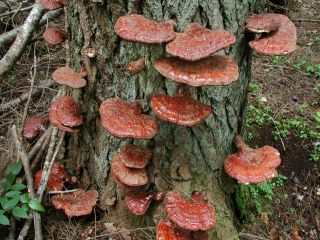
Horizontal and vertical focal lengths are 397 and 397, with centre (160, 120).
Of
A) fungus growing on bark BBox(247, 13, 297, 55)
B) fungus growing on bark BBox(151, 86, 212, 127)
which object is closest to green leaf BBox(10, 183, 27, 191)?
fungus growing on bark BBox(151, 86, 212, 127)

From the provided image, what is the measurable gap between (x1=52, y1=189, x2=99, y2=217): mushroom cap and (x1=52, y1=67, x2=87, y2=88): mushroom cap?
1.27 metres

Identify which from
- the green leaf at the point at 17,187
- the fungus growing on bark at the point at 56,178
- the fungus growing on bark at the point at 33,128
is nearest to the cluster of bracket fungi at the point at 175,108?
the fungus growing on bark at the point at 56,178

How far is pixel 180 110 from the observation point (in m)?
3.02

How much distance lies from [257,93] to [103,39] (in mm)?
4320

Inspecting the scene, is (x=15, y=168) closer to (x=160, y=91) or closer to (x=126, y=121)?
(x=126, y=121)

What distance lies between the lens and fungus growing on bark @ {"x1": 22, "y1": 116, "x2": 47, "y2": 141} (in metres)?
4.79

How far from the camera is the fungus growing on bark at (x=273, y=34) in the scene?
308cm

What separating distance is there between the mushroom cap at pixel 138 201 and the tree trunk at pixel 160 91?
13 cm

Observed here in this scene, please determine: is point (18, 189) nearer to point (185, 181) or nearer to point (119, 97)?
point (119, 97)

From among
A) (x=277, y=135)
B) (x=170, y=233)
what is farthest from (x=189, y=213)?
(x=277, y=135)

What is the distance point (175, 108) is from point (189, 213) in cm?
93

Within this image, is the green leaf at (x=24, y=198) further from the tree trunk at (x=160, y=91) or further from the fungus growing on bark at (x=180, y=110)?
the fungus growing on bark at (x=180, y=110)

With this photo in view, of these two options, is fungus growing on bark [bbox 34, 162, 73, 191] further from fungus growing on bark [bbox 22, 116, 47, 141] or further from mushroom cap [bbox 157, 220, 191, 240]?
mushroom cap [bbox 157, 220, 191, 240]

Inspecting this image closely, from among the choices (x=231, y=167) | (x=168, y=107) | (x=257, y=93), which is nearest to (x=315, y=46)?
(x=257, y=93)
